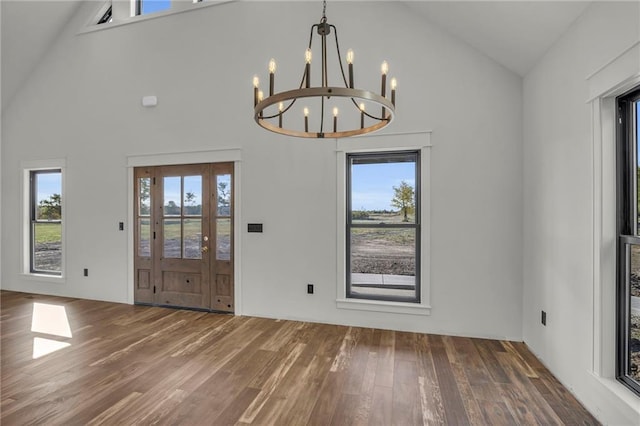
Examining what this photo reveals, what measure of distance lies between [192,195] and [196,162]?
47cm

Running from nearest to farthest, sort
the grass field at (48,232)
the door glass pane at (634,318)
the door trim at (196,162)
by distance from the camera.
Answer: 1. the door glass pane at (634,318)
2. the door trim at (196,162)
3. the grass field at (48,232)

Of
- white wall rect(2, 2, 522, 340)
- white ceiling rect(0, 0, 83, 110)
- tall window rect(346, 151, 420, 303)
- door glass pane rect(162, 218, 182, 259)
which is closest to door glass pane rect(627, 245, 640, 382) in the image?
white wall rect(2, 2, 522, 340)

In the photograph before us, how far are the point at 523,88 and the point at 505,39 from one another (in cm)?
60

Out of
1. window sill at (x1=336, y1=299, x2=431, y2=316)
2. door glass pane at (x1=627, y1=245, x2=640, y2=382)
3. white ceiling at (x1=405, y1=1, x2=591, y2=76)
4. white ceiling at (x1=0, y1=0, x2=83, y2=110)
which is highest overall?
white ceiling at (x1=0, y1=0, x2=83, y2=110)

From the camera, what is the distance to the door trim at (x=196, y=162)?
4145 millimetres

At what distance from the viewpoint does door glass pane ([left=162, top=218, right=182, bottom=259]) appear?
4477mm

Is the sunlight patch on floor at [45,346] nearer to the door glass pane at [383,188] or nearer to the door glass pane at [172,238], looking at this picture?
the door glass pane at [172,238]

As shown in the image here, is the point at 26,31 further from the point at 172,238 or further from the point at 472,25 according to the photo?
the point at 472,25

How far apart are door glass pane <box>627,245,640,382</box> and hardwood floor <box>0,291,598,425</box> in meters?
0.45

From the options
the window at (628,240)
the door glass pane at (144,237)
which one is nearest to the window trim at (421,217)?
the window at (628,240)

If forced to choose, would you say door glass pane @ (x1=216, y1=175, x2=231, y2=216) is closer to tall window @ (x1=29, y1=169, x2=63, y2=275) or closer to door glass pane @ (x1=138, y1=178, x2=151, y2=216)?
door glass pane @ (x1=138, y1=178, x2=151, y2=216)

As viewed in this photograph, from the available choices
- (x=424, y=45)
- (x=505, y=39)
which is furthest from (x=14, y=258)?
(x=505, y=39)

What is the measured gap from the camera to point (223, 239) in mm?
4262

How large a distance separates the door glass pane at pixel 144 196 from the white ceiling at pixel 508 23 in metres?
4.19
